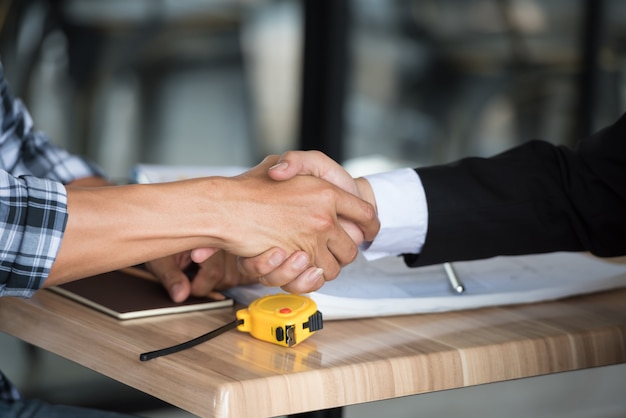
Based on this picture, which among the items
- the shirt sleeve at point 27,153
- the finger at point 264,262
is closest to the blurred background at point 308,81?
the shirt sleeve at point 27,153

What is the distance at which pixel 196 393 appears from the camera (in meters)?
0.75

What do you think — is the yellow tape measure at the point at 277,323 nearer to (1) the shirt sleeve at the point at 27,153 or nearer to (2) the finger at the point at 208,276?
(2) the finger at the point at 208,276

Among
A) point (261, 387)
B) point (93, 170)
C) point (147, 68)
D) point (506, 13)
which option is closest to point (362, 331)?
point (261, 387)

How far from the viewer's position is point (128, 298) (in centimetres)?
101

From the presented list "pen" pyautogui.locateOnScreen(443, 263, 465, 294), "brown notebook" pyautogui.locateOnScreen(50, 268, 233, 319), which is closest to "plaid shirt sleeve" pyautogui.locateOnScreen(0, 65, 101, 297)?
"brown notebook" pyautogui.locateOnScreen(50, 268, 233, 319)

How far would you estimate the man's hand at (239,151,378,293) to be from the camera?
1.01m

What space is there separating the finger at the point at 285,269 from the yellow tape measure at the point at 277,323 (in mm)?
81

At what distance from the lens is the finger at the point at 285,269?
1.01 metres

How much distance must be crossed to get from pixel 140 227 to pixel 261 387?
0.75ft

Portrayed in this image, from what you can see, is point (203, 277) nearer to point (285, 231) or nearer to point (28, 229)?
point (285, 231)

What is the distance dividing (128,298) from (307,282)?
199 mm

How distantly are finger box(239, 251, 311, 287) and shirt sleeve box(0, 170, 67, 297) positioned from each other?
0.76 ft

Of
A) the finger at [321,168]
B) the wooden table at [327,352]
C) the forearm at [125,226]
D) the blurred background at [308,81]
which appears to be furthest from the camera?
the blurred background at [308,81]

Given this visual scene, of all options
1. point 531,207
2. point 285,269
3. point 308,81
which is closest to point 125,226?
point 285,269
